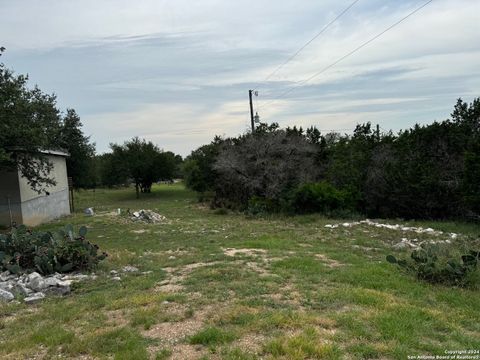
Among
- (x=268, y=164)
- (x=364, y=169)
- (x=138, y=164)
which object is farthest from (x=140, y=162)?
(x=364, y=169)

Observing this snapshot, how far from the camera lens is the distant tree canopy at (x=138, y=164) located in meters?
41.7

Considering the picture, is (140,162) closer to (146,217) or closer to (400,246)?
(146,217)

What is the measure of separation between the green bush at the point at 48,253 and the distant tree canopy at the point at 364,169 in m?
12.5

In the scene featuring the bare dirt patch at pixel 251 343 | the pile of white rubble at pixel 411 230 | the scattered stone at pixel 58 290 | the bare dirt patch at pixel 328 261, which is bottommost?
the pile of white rubble at pixel 411 230

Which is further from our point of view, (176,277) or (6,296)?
(176,277)

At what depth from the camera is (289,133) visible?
24906 millimetres

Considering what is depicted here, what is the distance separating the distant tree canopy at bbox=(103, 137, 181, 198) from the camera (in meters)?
41.7

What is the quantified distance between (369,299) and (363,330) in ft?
3.98

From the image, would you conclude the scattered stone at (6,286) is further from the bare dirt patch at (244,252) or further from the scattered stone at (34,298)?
the bare dirt patch at (244,252)

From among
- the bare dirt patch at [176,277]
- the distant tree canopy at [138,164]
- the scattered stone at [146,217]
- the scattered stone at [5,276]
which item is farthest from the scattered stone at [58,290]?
the distant tree canopy at [138,164]

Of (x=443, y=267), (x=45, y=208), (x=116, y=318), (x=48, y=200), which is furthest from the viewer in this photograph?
(x=48, y=200)

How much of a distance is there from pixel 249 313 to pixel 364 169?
17.3 meters

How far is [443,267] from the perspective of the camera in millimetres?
6629

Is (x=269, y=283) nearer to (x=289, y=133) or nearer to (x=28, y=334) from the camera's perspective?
(x=28, y=334)
